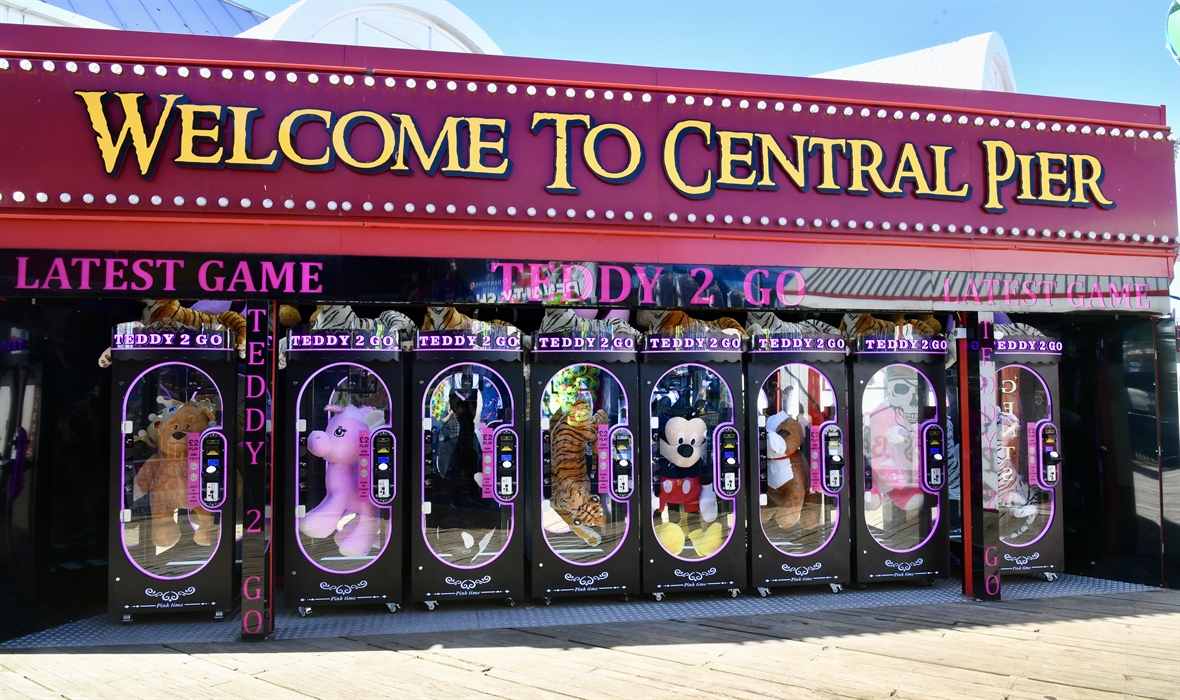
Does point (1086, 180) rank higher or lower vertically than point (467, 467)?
higher

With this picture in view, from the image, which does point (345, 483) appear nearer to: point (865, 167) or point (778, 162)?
point (778, 162)

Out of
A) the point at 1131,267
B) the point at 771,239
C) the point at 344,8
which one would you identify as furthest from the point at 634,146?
the point at 344,8

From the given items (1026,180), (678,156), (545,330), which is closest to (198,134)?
(545,330)

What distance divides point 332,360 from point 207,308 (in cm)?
116

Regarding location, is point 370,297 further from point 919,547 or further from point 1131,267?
point 1131,267

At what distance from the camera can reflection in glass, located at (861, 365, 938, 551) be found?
6098 millimetres

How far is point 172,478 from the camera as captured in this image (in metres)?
5.34

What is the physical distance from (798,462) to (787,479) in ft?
0.59

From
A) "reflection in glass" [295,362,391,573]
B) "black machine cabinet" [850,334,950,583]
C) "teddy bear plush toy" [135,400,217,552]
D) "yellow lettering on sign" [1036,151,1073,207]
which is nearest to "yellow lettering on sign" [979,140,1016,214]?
"yellow lettering on sign" [1036,151,1073,207]

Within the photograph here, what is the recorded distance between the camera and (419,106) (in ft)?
17.6

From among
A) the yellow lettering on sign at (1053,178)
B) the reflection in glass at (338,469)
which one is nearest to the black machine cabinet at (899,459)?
the yellow lettering on sign at (1053,178)

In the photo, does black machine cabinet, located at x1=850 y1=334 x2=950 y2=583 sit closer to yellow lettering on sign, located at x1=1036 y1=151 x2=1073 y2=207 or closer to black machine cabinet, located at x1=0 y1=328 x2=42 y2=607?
yellow lettering on sign, located at x1=1036 y1=151 x2=1073 y2=207

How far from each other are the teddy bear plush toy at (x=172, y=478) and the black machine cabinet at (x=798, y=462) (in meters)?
3.95

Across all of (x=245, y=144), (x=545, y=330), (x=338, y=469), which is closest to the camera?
(x=245, y=144)
